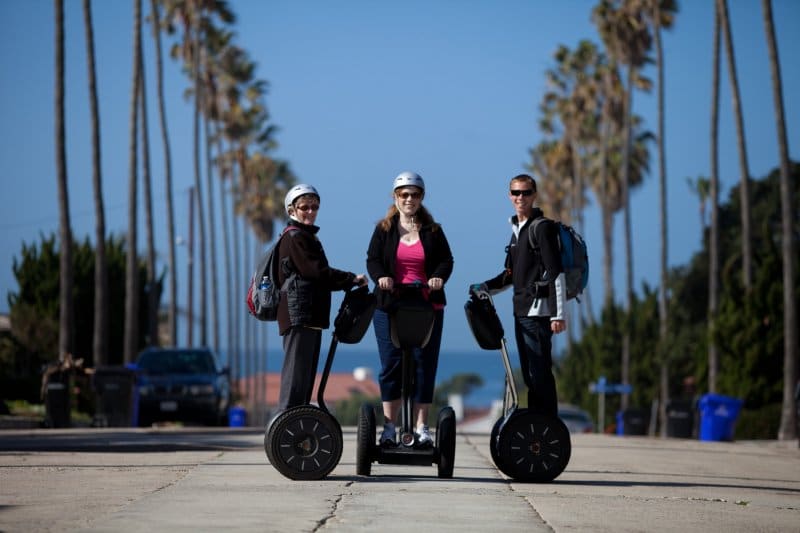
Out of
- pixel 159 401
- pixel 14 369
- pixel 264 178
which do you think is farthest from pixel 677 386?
pixel 264 178

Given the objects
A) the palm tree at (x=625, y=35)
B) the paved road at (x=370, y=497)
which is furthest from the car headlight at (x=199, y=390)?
the palm tree at (x=625, y=35)

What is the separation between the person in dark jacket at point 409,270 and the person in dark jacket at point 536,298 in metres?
0.66

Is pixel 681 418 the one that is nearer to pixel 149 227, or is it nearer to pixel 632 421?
pixel 632 421

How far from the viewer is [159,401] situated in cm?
2497

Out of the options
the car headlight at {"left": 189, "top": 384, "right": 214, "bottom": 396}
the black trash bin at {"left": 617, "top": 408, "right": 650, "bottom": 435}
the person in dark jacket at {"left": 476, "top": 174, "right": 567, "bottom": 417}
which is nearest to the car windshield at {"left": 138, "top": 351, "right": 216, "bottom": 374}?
the car headlight at {"left": 189, "top": 384, "right": 214, "bottom": 396}

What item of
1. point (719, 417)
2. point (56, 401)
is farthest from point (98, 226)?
point (719, 417)

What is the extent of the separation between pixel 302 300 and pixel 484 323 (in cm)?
131

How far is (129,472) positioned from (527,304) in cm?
323

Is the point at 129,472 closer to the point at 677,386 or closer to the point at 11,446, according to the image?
the point at 11,446

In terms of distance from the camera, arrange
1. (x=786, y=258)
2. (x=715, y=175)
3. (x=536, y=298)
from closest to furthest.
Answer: (x=536, y=298), (x=786, y=258), (x=715, y=175)

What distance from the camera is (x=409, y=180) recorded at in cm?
1006

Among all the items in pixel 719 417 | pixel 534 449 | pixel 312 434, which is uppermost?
pixel 719 417

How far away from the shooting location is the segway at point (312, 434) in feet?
32.1

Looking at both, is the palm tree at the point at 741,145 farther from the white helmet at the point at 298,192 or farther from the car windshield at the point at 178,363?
the white helmet at the point at 298,192
